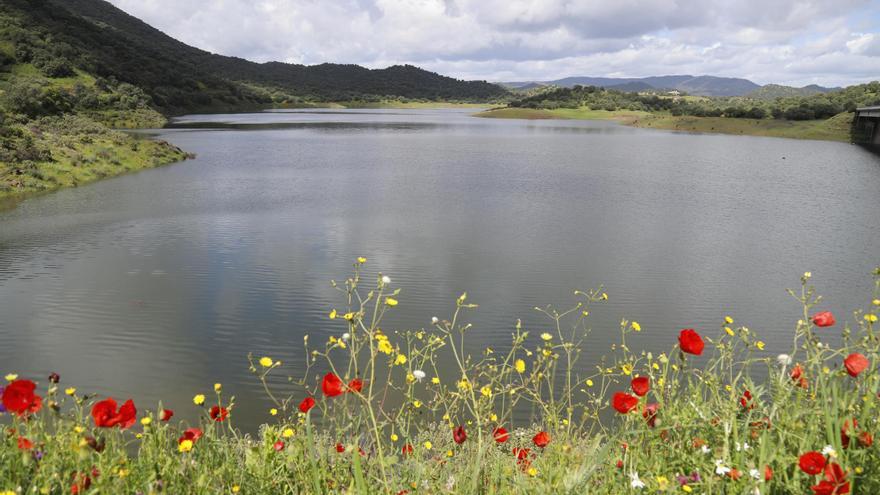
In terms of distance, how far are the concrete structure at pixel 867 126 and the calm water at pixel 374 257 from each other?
134 feet

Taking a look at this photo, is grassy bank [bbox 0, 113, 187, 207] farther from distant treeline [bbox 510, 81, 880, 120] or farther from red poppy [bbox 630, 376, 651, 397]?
distant treeline [bbox 510, 81, 880, 120]

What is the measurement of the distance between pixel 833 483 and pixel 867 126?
92693mm

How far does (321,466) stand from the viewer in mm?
4711

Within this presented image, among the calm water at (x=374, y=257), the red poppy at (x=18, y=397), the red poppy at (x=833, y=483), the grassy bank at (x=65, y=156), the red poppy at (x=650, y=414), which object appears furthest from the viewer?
the grassy bank at (x=65, y=156)

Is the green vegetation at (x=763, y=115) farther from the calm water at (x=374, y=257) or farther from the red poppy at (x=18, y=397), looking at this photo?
the red poppy at (x=18, y=397)

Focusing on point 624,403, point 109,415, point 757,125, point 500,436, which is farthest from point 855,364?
point 757,125

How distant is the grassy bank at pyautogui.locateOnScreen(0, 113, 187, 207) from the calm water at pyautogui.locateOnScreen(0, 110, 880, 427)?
6.19 ft

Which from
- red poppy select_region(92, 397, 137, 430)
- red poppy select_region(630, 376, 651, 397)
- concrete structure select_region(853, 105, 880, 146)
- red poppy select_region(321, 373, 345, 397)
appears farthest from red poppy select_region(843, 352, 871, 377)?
concrete structure select_region(853, 105, 880, 146)

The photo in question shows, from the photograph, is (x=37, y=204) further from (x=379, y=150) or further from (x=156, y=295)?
(x=379, y=150)

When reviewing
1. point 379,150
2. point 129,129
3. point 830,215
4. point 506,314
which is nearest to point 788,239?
point 830,215

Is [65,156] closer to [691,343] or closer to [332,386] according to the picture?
[332,386]

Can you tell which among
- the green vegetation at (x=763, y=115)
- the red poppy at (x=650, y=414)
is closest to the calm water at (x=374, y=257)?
the red poppy at (x=650, y=414)

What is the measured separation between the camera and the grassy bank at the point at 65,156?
103ft

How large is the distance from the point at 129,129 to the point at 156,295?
2809 inches
